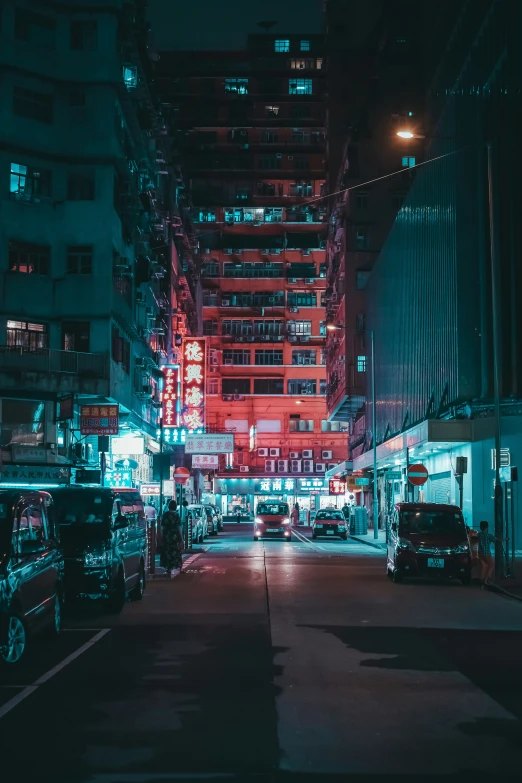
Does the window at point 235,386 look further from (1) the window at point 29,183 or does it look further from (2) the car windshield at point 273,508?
(1) the window at point 29,183

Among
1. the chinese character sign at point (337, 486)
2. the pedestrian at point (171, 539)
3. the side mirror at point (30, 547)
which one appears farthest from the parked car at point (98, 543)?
the chinese character sign at point (337, 486)

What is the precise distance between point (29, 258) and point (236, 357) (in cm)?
6871

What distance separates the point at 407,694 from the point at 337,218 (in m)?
72.7

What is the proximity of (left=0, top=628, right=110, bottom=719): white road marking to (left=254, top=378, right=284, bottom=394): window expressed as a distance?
94631 millimetres

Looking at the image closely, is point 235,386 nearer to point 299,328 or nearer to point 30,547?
point 299,328

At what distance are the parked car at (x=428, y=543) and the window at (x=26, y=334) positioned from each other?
1987cm

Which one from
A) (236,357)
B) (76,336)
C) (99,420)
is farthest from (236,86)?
(99,420)

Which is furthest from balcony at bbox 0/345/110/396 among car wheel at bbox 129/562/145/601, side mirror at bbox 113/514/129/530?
side mirror at bbox 113/514/129/530

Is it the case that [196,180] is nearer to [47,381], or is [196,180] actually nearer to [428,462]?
[428,462]

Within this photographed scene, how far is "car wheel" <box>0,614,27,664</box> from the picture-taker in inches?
447

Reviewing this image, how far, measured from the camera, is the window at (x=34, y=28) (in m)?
41.9

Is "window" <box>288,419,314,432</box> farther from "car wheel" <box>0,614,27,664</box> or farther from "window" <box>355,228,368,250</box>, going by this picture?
"car wheel" <box>0,614,27,664</box>

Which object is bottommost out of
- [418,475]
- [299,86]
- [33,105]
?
[418,475]

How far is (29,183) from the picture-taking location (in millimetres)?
41469
